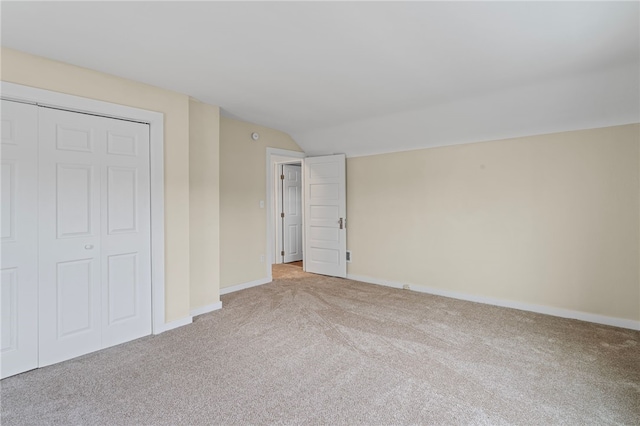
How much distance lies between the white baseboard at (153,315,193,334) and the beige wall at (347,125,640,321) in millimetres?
2809

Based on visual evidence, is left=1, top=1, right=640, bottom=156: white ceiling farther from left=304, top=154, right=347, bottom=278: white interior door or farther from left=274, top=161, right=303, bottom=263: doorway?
Answer: left=274, top=161, right=303, bottom=263: doorway

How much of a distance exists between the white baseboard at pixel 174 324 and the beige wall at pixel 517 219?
281 cm

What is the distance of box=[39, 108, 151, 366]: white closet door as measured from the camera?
2682 mm

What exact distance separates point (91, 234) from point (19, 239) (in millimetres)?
470

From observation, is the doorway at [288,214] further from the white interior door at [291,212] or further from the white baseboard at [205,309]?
the white baseboard at [205,309]

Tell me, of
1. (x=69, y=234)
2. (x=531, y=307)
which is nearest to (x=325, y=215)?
(x=531, y=307)

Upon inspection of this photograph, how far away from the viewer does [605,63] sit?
2742mm

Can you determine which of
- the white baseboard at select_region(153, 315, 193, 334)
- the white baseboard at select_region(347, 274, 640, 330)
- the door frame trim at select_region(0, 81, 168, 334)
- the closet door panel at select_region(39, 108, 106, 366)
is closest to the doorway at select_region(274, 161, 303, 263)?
the white baseboard at select_region(347, 274, 640, 330)

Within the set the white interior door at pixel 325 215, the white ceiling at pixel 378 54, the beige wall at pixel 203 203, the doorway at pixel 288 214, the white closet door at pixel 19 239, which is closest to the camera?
the white ceiling at pixel 378 54

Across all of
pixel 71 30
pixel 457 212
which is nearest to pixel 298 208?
pixel 457 212

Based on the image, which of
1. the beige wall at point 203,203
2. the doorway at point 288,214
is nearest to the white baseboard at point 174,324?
the beige wall at point 203,203

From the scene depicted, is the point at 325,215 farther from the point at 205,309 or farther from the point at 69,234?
the point at 69,234

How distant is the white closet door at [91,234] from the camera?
106 inches

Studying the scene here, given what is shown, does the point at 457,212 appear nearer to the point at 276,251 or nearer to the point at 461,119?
the point at 461,119
